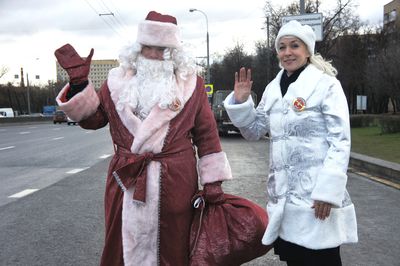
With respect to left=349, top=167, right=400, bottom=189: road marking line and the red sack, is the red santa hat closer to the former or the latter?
the red sack

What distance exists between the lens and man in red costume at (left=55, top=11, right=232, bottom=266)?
2.82m

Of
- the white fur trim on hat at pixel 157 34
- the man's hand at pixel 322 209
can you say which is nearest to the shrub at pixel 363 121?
the white fur trim on hat at pixel 157 34

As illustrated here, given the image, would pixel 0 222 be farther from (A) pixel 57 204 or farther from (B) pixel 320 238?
(B) pixel 320 238

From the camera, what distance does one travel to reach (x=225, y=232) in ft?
9.34

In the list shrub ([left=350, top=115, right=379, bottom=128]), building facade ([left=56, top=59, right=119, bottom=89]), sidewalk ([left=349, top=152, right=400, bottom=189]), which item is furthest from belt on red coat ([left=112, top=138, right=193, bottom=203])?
shrub ([left=350, top=115, right=379, bottom=128])

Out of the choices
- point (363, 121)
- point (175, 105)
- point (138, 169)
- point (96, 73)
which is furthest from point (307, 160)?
point (363, 121)

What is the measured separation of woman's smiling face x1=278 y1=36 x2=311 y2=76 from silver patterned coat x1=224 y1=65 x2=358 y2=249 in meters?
0.08

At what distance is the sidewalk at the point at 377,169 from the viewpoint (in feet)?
27.0

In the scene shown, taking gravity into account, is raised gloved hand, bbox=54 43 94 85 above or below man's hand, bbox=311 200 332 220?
above

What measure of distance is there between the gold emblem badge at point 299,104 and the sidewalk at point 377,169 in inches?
224

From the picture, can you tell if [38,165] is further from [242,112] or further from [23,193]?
[242,112]

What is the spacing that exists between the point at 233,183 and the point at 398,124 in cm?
1047

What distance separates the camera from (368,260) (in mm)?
4246

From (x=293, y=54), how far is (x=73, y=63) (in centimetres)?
139
